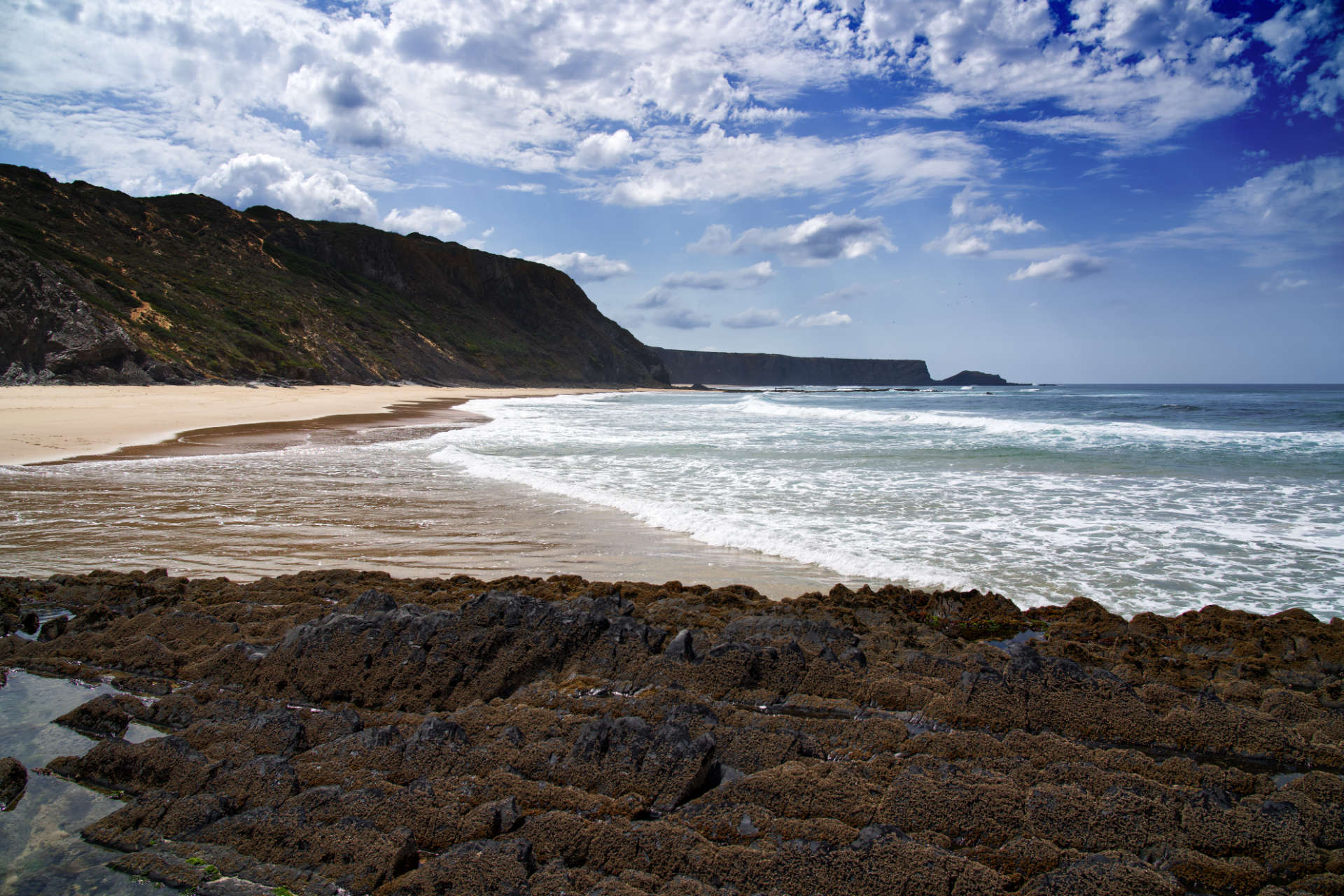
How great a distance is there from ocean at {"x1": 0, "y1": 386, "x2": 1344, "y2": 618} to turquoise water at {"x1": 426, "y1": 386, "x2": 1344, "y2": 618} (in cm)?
4

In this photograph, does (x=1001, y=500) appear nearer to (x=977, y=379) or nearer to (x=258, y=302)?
(x=258, y=302)

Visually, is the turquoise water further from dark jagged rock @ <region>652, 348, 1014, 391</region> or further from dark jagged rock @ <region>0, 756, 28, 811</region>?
dark jagged rock @ <region>652, 348, 1014, 391</region>

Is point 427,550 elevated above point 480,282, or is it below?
below

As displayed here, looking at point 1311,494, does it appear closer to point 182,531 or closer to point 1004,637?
point 1004,637

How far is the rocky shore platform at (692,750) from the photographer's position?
2.09 metres

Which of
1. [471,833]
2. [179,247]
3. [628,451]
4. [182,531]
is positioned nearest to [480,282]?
[179,247]

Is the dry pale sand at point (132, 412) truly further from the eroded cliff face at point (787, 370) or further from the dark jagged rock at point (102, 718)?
the eroded cliff face at point (787, 370)

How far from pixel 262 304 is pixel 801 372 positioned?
155 meters

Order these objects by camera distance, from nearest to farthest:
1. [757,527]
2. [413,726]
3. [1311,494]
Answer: [413,726] < [757,527] < [1311,494]

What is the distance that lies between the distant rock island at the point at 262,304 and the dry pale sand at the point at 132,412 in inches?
129

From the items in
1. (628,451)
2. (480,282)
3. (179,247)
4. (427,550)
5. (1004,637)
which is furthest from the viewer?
(480,282)

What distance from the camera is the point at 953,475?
1152 centimetres

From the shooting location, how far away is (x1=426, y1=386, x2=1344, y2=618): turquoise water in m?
5.83

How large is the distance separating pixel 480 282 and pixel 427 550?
87.4 metres
